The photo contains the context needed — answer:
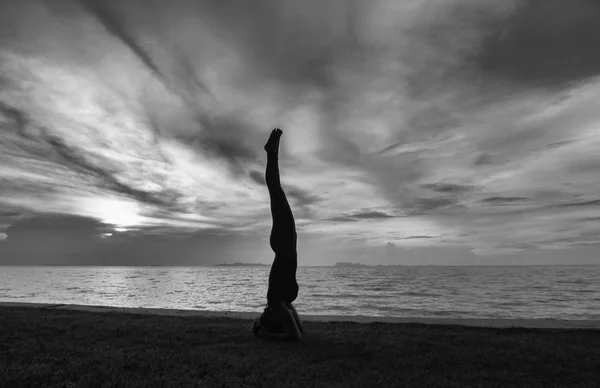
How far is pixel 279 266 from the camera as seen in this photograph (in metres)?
11.3

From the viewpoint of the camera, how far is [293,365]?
26.1 ft

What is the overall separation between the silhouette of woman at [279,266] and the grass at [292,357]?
0.66m

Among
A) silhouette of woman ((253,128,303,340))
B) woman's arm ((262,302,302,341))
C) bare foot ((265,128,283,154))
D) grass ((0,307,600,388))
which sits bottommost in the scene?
grass ((0,307,600,388))

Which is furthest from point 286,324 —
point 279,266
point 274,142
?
point 274,142

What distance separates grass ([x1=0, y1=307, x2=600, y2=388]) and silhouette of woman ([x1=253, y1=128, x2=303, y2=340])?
2.17 ft

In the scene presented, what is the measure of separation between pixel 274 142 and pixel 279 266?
398 centimetres

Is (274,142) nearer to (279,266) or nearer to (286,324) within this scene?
(279,266)

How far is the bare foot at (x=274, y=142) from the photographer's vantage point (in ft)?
38.7

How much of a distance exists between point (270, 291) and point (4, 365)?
6526 millimetres

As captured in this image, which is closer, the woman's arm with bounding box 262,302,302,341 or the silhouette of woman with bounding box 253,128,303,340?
the woman's arm with bounding box 262,302,302,341

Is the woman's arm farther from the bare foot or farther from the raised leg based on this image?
the bare foot

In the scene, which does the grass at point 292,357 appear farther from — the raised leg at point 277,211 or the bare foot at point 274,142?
the bare foot at point 274,142

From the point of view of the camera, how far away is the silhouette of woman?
1101cm

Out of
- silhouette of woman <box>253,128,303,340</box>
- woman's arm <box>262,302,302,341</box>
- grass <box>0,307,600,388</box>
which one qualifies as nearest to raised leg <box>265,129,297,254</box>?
silhouette of woman <box>253,128,303,340</box>
